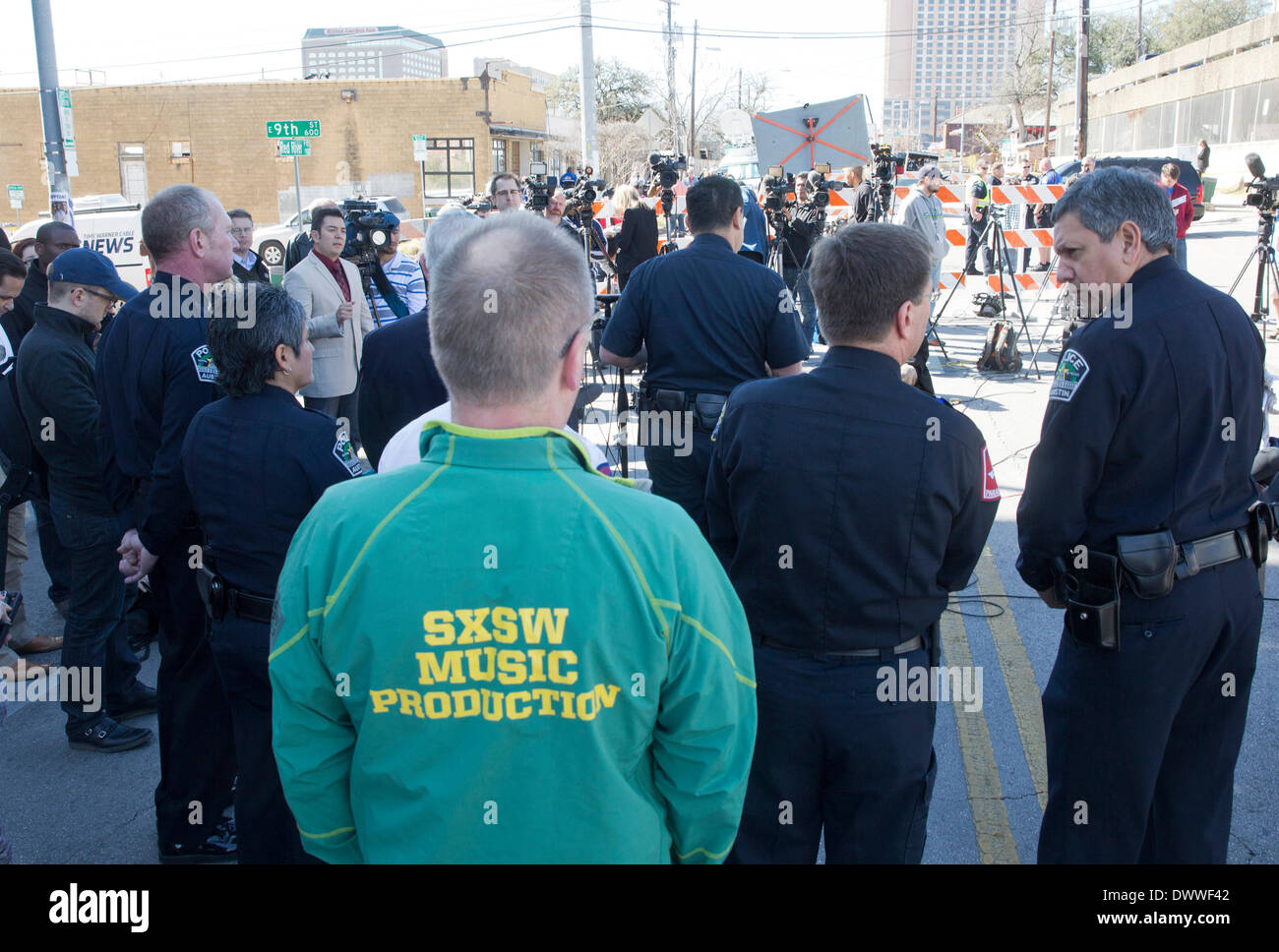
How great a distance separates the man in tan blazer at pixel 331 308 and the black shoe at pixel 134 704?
85.7 inches

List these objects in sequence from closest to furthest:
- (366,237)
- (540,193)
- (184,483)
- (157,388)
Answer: (184,483) → (157,388) → (366,237) → (540,193)

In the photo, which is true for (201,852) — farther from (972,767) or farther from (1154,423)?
(1154,423)

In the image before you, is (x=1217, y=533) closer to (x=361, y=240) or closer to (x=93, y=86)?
(x=361, y=240)

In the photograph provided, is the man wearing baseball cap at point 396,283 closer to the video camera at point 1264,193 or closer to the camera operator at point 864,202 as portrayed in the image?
the camera operator at point 864,202

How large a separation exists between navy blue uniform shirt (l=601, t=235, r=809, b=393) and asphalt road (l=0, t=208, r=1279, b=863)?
1.78 meters

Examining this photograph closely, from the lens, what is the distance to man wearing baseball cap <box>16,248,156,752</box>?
4293 millimetres

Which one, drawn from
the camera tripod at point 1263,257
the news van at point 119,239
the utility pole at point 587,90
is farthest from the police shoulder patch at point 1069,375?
the utility pole at point 587,90

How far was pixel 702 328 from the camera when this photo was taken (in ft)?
14.2

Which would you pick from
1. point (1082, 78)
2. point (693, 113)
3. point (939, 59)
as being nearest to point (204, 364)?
point (1082, 78)

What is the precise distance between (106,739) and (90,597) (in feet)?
2.01

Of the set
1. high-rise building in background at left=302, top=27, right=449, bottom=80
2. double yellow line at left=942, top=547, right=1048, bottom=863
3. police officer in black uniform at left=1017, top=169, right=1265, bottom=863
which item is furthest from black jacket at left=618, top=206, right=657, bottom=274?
high-rise building in background at left=302, top=27, right=449, bottom=80

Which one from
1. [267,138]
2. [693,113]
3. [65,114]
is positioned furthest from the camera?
[693,113]
